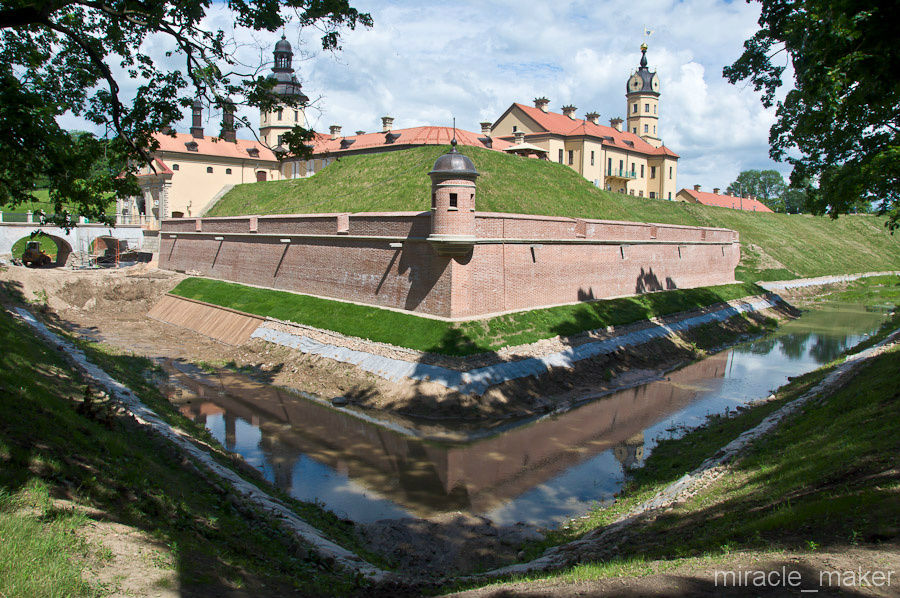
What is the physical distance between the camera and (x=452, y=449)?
13688mm

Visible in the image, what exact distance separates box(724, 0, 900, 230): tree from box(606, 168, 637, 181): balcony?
35976 millimetres

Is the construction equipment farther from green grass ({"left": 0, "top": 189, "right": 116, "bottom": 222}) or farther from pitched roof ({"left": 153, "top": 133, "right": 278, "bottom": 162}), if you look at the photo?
pitched roof ({"left": 153, "top": 133, "right": 278, "bottom": 162})

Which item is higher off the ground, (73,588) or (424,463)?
(73,588)

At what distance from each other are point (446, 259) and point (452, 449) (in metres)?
6.80

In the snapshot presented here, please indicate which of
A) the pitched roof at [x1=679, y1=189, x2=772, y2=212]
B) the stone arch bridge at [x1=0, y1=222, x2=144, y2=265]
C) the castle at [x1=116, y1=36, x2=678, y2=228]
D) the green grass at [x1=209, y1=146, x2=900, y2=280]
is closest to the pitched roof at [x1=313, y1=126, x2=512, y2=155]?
the castle at [x1=116, y1=36, x2=678, y2=228]

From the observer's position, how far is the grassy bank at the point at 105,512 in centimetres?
450

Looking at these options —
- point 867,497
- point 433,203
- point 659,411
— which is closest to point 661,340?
point 659,411

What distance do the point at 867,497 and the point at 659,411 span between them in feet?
39.1

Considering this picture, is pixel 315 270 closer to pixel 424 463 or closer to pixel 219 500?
pixel 424 463

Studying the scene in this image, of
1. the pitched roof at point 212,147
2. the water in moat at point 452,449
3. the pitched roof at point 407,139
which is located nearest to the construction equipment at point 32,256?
the pitched roof at point 212,147

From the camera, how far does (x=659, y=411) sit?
1709 centimetres

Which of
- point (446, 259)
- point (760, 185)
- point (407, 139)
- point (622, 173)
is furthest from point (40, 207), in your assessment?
point (760, 185)

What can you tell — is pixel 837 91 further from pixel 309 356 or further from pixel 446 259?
pixel 309 356

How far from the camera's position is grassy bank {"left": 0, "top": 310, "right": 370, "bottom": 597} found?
4504mm
